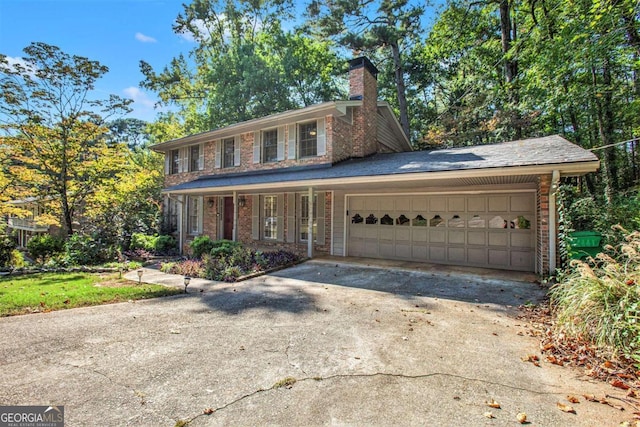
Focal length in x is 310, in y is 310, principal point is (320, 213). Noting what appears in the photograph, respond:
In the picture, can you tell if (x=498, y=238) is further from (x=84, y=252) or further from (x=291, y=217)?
(x=84, y=252)

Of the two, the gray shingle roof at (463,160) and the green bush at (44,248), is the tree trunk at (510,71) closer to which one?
the gray shingle roof at (463,160)

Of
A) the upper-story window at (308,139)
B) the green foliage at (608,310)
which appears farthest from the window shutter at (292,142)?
the green foliage at (608,310)

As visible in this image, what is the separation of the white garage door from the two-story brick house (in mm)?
27

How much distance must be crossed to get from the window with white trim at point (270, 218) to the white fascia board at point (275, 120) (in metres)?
2.86

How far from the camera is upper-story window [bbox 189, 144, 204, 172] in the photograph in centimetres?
1473

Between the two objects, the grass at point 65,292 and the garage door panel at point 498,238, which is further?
the garage door panel at point 498,238

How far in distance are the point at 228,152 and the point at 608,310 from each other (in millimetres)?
13289

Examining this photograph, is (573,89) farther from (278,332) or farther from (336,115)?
(278,332)

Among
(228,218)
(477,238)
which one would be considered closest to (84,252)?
(228,218)

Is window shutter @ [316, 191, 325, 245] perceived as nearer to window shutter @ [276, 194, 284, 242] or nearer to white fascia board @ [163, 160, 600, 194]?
window shutter @ [276, 194, 284, 242]

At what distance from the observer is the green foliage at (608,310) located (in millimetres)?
2998

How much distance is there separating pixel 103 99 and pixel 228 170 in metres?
5.68

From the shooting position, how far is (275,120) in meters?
11.5

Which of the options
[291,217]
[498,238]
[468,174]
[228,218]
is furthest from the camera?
[228,218]
